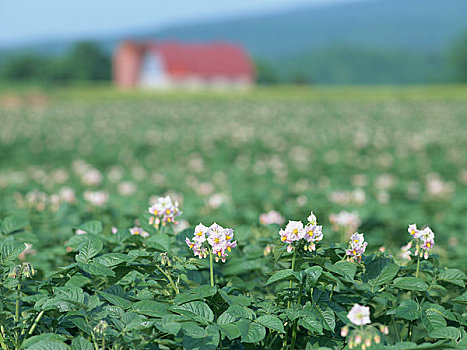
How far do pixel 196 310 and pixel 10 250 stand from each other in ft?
2.66

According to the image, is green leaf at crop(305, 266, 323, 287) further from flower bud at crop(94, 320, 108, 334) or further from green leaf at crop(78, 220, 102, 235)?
green leaf at crop(78, 220, 102, 235)

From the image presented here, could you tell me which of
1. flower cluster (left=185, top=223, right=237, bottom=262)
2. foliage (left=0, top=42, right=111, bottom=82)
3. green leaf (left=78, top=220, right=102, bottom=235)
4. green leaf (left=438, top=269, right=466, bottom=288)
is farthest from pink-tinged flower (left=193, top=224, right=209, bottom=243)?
foliage (left=0, top=42, right=111, bottom=82)

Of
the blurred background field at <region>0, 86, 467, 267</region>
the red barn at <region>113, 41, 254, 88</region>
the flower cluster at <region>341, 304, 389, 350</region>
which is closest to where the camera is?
the flower cluster at <region>341, 304, 389, 350</region>

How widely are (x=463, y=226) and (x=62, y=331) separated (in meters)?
4.44

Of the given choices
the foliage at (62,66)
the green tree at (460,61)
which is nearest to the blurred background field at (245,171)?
the green tree at (460,61)

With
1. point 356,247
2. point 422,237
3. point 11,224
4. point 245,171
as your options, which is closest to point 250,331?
point 356,247

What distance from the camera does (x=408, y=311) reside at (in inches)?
77.4

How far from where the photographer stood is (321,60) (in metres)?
186

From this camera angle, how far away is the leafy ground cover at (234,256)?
188 centimetres

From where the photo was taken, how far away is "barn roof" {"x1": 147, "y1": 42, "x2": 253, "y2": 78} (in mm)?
93000

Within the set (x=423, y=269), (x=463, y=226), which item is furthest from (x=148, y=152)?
(x=423, y=269)

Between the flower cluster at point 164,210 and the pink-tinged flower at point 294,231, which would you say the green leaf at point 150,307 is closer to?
the pink-tinged flower at point 294,231

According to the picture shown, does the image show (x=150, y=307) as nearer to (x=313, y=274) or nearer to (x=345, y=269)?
(x=313, y=274)

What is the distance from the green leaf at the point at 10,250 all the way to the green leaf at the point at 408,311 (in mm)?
1401
